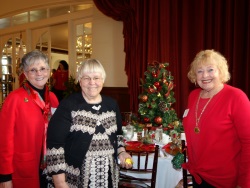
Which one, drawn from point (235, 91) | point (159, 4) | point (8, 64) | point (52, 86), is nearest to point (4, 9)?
point (8, 64)

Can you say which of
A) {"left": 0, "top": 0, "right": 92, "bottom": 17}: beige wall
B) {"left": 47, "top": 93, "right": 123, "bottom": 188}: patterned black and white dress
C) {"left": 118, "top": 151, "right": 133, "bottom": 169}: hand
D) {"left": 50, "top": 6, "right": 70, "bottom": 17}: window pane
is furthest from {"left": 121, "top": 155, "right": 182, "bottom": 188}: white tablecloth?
{"left": 50, "top": 6, "right": 70, "bottom": 17}: window pane

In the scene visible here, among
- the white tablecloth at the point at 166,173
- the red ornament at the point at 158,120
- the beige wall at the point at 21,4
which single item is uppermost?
the beige wall at the point at 21,4

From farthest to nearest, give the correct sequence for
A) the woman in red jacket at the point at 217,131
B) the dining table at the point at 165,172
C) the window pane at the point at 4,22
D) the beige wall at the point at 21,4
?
the window pane at the point at 4,22 < the beige wall at the point at 21,4 < the dining table at the point at 165,172 < the woman in red jacket at the point at 217,131

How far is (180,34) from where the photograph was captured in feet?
14.8

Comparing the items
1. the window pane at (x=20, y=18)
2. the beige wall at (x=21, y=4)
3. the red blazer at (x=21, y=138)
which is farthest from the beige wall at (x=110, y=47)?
the red blazer at (x=21, y=138)

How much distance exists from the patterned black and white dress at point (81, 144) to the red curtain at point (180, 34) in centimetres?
291

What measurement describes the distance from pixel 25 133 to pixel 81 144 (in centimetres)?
48

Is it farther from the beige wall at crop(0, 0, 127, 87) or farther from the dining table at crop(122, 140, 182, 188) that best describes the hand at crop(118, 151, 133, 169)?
the beige wall at crop(0, 0, 127, 87)

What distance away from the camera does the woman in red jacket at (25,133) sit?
1.82m

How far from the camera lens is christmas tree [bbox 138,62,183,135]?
318 cm

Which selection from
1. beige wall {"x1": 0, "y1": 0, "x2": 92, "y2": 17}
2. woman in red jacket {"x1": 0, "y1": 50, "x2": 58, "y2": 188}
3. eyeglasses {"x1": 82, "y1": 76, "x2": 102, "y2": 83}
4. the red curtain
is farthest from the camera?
beige wall {"x1": 0, "y1": 0, "x2": 92, "y2": 17}

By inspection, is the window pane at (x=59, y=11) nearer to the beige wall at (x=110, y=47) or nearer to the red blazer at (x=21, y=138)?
the beige wall at (x=110, y=47)

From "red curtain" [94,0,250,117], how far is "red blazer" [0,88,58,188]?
9.97 feet

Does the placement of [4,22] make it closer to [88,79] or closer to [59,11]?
[59,11]
